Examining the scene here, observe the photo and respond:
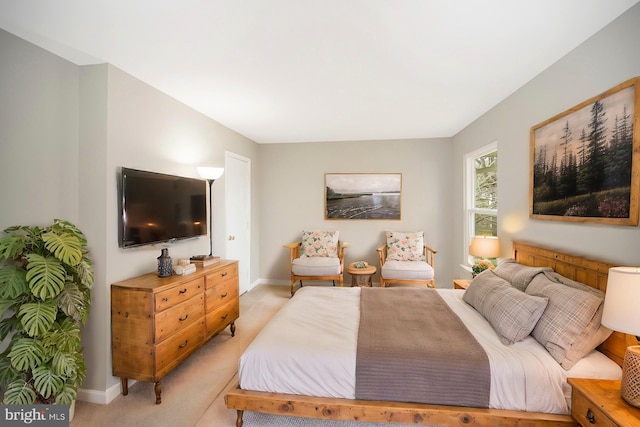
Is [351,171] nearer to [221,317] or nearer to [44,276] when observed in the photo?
[221,317]

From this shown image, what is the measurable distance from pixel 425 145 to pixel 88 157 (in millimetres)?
4286

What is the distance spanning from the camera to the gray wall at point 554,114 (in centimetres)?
160

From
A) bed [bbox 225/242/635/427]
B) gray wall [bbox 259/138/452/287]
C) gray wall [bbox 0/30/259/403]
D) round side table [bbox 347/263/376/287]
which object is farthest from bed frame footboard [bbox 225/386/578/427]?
gray wall [bbox 259/138/452/287]

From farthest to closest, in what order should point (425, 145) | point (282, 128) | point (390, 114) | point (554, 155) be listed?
point (425, 145) → point (282, 128) → point (390, 114) → point (554, 155)

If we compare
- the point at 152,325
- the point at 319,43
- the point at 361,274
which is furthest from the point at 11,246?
the point at 361,274

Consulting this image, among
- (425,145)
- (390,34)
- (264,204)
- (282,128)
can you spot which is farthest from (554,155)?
(264,204)

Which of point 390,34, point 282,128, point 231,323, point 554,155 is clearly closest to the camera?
point 390,34

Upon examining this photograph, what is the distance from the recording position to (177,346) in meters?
2.20

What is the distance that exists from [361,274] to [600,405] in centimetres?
300

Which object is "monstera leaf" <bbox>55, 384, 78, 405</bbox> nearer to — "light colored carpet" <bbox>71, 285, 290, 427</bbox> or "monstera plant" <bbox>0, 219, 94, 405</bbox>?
"monstera plant" <bbox>0, 219, 94, 405</bbox>

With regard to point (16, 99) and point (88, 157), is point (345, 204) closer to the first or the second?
point (88, 157)

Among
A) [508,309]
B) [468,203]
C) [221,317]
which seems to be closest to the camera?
[508,309]

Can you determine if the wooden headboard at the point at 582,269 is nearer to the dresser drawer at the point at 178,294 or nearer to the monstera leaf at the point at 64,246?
the dresser drawer at the point at 178,294

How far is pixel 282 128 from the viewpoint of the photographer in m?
4.00
